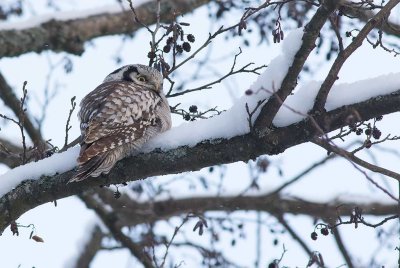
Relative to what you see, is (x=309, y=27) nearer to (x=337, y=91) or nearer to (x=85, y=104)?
(x=337, y=91)

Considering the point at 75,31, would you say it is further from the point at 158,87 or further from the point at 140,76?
the point at 158,87

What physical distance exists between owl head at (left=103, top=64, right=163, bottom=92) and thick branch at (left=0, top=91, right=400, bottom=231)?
1.33m

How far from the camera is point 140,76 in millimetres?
5496

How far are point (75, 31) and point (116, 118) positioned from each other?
288cm

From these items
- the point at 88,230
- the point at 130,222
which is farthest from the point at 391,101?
the point at 88,230

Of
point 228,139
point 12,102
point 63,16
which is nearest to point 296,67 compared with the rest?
point 228,139

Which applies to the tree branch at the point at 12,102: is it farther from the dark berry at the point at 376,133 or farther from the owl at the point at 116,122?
the dark berry at the point at 376,133

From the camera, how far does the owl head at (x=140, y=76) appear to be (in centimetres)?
526

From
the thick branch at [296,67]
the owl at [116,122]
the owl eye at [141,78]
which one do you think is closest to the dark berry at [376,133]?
the thick branch at [296,67]

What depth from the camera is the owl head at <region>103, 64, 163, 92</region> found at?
17.3 ft

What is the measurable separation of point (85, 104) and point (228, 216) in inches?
88.3

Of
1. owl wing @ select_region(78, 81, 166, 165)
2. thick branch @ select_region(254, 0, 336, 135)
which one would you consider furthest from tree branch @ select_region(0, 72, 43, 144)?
thick branch @ select_region(254, 0, 336, 135)

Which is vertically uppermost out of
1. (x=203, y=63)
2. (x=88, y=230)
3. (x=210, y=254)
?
(x=203, y=63)

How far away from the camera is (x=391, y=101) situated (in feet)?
11.2
